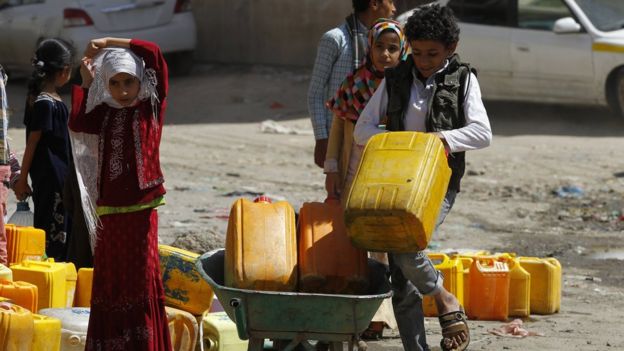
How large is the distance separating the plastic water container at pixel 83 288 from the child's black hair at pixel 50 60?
4.57 feet

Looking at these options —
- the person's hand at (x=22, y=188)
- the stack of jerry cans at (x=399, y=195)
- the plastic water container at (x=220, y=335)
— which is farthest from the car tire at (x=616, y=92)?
the stack of jerry cans at (x=399, y=195)

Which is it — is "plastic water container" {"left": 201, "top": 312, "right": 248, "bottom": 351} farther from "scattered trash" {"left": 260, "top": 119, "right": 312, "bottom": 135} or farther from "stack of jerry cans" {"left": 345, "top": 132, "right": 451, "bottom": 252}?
"scattered trash" {"left": 260, "top": 119, "right": 312, "bottom": 135}

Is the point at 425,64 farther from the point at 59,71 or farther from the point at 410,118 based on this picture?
the point at 59,71

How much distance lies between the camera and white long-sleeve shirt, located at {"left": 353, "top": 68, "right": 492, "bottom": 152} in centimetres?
622

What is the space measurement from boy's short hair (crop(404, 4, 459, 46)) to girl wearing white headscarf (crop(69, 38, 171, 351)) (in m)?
1.18

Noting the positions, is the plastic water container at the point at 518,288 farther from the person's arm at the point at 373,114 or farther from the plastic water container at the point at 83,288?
the plastic water container at the point at 83,288

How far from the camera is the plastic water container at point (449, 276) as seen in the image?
25.7ft

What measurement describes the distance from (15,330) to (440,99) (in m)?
2.19

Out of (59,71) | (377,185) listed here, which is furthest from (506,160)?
(377,185)

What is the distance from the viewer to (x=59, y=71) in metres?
7.89

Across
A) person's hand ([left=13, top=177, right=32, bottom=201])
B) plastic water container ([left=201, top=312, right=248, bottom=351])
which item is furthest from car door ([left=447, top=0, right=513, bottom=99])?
plastic water container ([left=201, top=312, right=248, bottom=351])

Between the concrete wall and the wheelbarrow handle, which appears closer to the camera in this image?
the wheelbarrow handle

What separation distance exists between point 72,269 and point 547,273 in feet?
9.44

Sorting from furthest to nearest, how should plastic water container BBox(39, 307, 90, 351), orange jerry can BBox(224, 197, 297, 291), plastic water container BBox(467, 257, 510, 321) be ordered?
plastic water container BBox(467, 257, 510, 321)
plastic water container BBox(39, 307, 90, 351)
orange jerry can BBox(224, 197, 297, 291)
